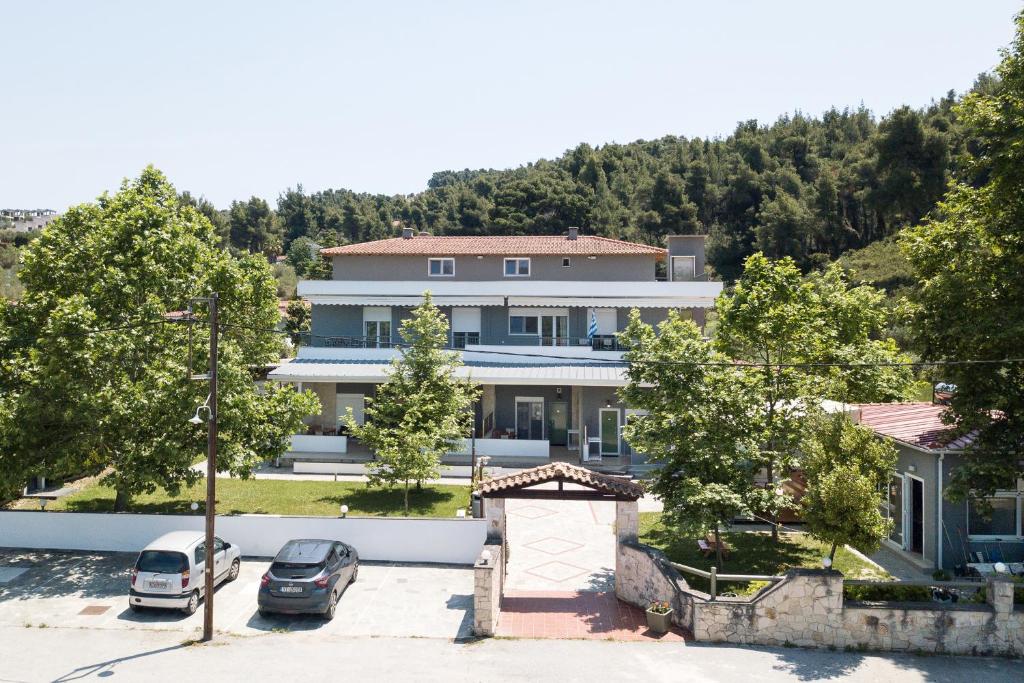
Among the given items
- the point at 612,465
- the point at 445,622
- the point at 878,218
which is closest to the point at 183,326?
the point at 445,622

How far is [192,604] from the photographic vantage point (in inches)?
644

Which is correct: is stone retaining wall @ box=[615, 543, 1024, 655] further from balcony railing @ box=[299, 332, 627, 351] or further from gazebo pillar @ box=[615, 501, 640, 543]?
balcony railing @ box=[299, 332, 627, 351]

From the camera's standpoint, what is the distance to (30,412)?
1866 centimetres

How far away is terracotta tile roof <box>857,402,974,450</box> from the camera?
58.7 feet

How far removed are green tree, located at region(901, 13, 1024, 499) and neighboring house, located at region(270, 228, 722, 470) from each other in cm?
1450

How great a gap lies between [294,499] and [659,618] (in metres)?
14.3

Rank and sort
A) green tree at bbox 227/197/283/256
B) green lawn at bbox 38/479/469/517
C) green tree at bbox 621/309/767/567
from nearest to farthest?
green tree at bbox 621/309/767/567
green lawn at bbox 38/479/469/517
green tree at bbox 227/197/283/256

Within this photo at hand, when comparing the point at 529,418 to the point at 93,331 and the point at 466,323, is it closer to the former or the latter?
the point at 466,323

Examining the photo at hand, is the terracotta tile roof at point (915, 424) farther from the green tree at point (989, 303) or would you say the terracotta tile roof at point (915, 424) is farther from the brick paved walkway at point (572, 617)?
the brick paved walkway at point (572, 617)

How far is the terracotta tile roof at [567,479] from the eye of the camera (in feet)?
54.4

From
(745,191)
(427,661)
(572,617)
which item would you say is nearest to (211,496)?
(427,661)

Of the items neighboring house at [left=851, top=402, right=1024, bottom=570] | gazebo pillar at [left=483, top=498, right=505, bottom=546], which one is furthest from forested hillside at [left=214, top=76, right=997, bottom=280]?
gazebo pillar at [left=483, top=498, right=505, bottom=546]

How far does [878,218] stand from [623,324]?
47.5m

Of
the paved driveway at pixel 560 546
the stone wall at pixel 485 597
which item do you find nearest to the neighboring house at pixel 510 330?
the paved driveway at pixel 560 546
